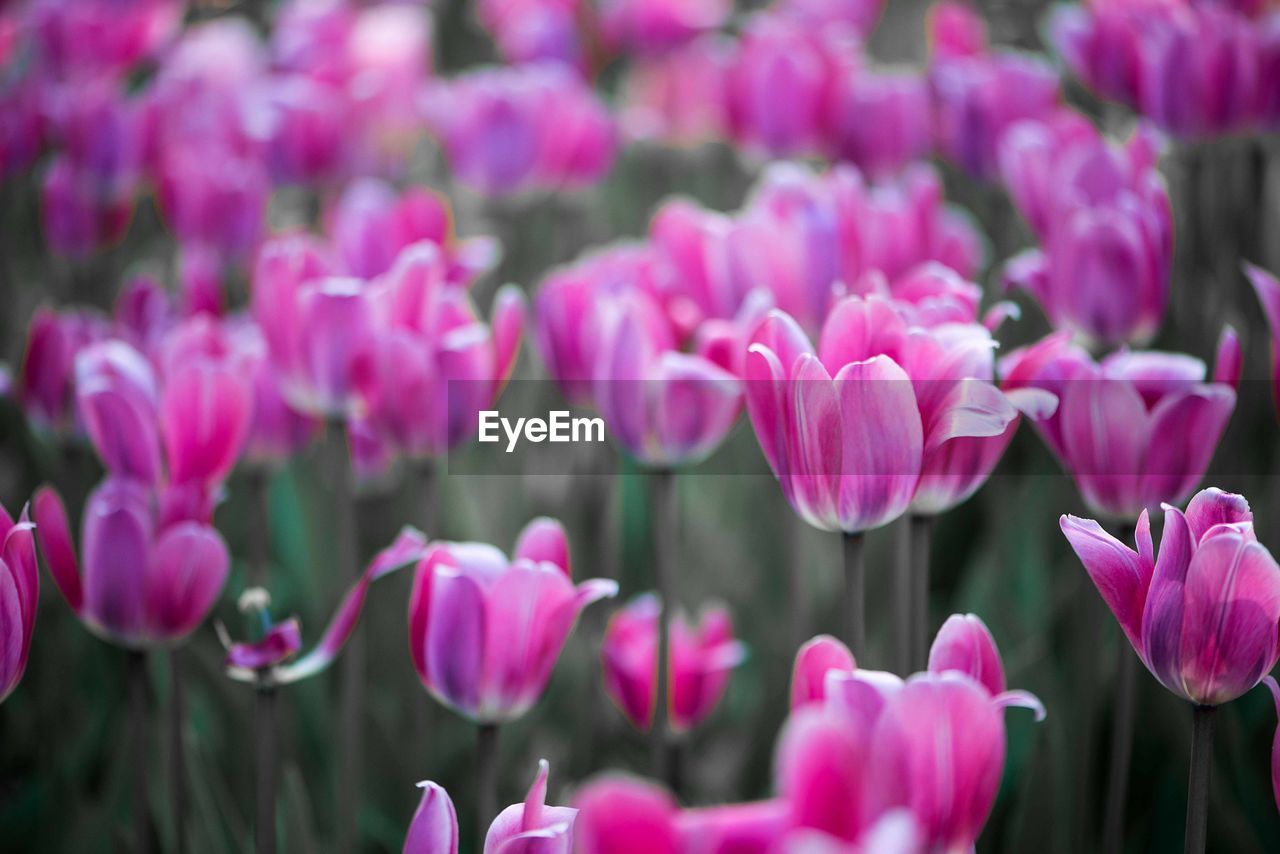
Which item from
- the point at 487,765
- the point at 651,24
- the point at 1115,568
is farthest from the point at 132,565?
the point at 651,24

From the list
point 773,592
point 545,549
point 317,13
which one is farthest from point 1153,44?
point 317,13

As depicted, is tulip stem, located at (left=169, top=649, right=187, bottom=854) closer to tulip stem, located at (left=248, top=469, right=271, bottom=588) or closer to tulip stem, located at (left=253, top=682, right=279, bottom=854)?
tulip stem, located at (left=253, top=682, right=279, bottom=854)

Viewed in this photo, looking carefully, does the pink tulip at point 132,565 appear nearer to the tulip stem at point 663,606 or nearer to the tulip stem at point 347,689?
the tulip stem at point 347,689

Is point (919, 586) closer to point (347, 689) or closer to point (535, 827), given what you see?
point (535, 827)

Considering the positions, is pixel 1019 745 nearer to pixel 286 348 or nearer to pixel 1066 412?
pixel 1066 412

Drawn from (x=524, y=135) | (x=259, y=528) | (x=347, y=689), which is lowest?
(x=347, y=689)

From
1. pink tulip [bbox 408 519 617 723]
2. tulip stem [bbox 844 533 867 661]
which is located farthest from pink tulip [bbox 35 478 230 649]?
tulip stem [bbox 844 533 867 661]
